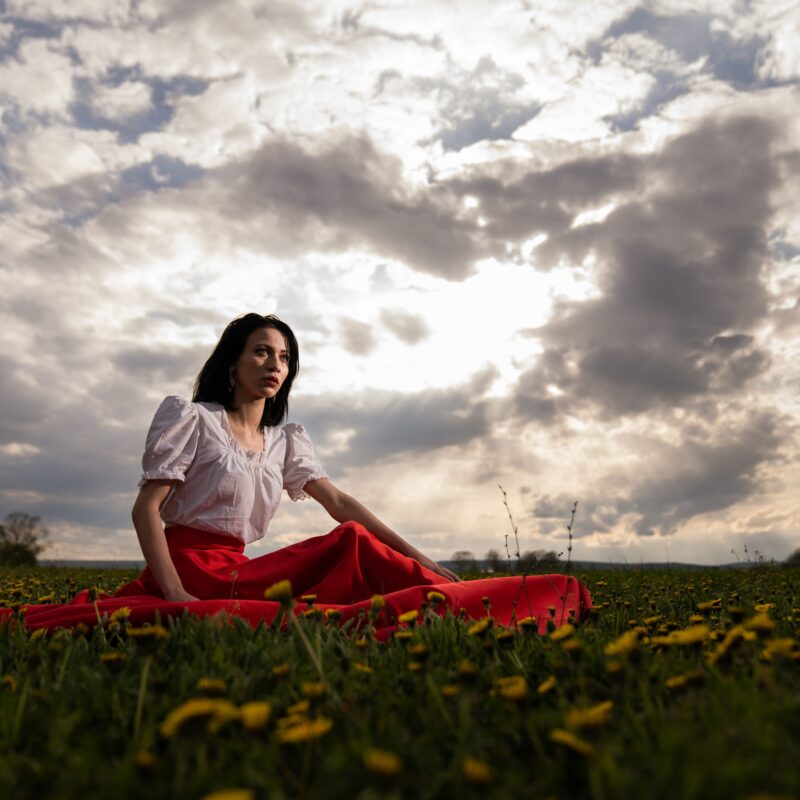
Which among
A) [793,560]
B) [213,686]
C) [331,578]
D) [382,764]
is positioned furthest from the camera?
[793,560]

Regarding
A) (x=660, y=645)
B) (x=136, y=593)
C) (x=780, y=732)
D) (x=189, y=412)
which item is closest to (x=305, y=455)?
(x=189, y=412)

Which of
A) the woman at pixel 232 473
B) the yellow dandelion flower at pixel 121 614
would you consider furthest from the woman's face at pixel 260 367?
the yellow dandelion flower at pixel 121 614

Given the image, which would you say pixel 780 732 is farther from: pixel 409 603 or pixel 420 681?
pixel 409 603

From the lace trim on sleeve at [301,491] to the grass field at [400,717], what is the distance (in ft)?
8.28

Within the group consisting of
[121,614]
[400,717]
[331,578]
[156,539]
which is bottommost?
[400,717]

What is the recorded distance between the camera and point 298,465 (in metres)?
5.84

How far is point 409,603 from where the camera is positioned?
402 cm

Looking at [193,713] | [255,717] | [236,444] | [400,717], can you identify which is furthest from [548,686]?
[236,444]

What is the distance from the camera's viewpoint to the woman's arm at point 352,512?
541 centimetres

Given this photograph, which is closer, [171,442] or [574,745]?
[574,745]

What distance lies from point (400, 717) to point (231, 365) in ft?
12.7

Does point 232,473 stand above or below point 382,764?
above

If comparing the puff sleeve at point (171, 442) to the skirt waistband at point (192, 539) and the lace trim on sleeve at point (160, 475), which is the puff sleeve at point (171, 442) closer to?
the lace trim on sleeve at point (160, 475)

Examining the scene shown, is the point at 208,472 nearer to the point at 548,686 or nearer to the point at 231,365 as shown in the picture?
the point at 231,365
